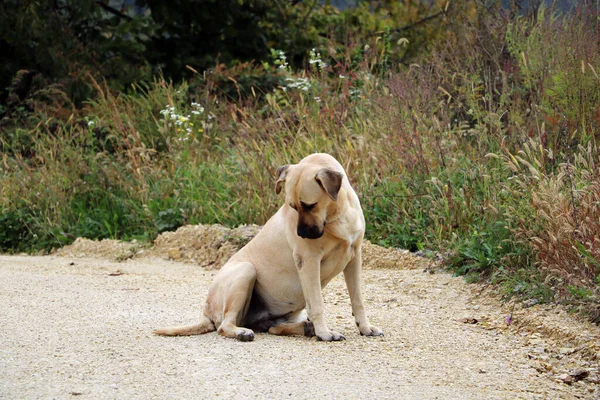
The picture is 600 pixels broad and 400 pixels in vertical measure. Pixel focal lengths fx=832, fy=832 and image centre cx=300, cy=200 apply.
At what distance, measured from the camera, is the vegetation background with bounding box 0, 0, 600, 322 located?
6.96 meters

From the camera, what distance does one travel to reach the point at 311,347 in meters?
5.23

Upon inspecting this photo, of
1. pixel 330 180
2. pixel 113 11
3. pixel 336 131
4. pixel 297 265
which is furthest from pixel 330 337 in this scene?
pixel 113 11

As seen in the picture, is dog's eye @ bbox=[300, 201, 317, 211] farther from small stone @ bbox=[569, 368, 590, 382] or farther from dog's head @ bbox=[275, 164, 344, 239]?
small stone @ bbox=[569, 368, 590, 382]

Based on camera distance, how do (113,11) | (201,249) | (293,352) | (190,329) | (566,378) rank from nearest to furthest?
(566,378)
(293,352)
(190,329)
(201,249)
(113,11)

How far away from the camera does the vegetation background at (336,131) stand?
6.96 m

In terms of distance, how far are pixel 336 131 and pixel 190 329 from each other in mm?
4855

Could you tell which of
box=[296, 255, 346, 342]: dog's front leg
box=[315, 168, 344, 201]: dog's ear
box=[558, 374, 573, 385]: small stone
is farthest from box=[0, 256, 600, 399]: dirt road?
box=[315, 168, 344, 201]: dog's ear

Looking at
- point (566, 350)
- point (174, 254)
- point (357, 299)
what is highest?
point (357, 299)

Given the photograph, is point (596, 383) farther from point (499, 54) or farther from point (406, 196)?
point (499, 54)

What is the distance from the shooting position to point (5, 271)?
8.30m

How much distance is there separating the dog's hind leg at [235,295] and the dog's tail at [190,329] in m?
0.13

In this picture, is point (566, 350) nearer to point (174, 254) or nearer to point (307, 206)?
point (307, 206)

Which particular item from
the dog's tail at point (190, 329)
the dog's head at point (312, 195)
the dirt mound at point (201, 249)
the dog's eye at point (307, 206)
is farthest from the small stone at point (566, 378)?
the dirt mound at point (201, 249)

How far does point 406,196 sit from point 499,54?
2.51m
